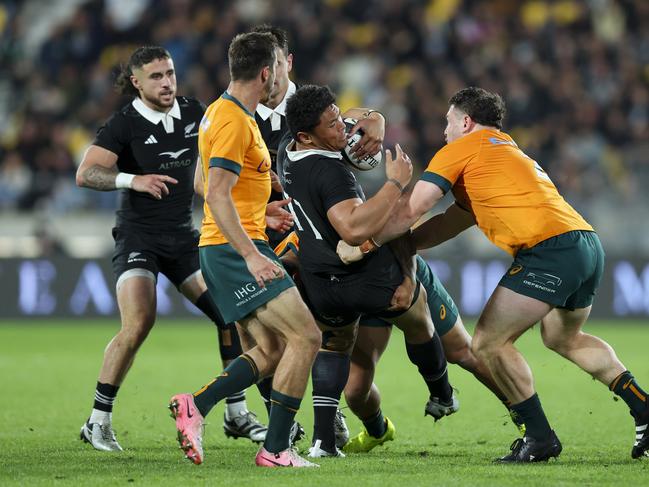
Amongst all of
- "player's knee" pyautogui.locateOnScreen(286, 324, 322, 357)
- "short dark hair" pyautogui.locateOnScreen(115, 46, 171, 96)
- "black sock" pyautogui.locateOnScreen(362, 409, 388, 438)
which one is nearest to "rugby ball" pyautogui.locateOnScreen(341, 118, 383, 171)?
"player's knee" pyautogui.locateOnScreen(286, 324, 322, 357)

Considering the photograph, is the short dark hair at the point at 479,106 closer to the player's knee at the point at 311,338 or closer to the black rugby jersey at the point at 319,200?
the black rugby jersey at the point at 319,200

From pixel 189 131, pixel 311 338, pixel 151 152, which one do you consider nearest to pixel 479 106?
pixel 311 338

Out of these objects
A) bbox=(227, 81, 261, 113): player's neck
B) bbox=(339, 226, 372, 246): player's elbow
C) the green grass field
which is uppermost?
bbox=(227, 81, 261, 113): player's neck

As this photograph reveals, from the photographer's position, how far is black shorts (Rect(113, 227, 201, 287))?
820 cm

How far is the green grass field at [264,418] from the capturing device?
614cm

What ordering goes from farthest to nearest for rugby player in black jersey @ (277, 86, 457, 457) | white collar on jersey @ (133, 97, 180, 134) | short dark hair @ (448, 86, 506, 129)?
white collar on jersey @ (133, 97, 180, 134) → short dark hair @ (448, 86, 506, 129) → rugby player in black jersey @ (277, 86, 457, 457)

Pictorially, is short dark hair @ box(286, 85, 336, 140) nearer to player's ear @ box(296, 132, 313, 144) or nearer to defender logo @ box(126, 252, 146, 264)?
player's ear @ box(296, 132, 313, 144)

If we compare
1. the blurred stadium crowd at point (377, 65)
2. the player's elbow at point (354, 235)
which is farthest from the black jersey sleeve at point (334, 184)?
the blurred stadium crowd at point (377, 65)

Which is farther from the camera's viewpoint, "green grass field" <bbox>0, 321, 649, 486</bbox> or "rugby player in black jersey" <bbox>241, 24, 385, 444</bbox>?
"rugby player in black jersey" <bbox>241, 24, 385, 444</bbox>

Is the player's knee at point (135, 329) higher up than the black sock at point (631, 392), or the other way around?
the player's knee at point (135, 329)

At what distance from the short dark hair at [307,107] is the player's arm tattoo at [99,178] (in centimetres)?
180

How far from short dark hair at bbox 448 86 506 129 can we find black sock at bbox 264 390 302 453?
197 cm

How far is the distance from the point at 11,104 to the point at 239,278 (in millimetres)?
15009

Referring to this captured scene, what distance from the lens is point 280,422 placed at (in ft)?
21.2
